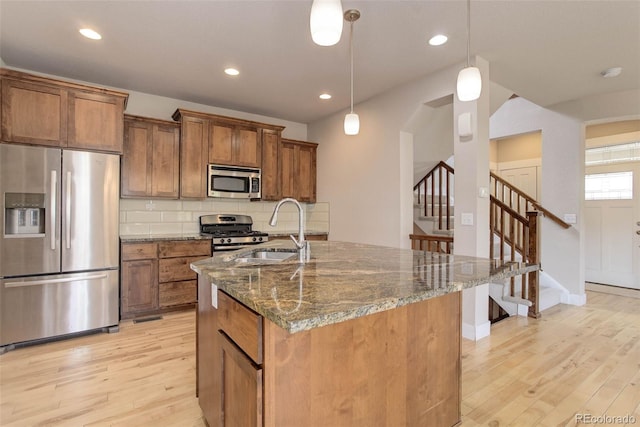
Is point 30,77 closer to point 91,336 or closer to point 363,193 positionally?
point 91,336

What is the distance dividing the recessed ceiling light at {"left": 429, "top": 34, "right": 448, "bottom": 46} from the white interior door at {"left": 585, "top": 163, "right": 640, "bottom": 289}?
4121mm

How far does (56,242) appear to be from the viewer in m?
2.85

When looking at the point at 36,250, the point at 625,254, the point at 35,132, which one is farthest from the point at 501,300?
the point at 35,132

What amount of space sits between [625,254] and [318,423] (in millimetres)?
5800

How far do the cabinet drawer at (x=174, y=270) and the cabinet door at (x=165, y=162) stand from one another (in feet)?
2.68

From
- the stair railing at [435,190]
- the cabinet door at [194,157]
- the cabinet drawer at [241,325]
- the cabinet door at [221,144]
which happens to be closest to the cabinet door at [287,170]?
the cabinet door at [221,144]

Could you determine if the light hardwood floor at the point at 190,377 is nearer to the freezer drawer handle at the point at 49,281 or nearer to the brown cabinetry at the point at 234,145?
the freezer drawer handle at the point at 49,281

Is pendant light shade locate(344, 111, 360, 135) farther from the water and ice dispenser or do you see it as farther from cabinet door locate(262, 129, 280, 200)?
the water and ice dispenser

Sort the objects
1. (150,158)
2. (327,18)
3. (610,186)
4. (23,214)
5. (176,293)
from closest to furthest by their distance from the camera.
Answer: (327,18) → (23,214) → (176,293) → (150,158) → (610,186)

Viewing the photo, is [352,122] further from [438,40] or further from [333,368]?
[333,368]

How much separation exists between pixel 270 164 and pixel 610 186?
5275mm

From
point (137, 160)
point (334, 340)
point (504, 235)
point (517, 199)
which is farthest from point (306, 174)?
point (334, 340)

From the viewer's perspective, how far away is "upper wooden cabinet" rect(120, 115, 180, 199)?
3654 millimetres

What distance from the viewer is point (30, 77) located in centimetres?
279
